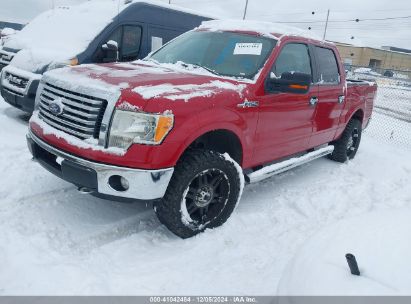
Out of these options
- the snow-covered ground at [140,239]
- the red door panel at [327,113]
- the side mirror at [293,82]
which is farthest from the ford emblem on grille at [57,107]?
the red door panel at [327,113]

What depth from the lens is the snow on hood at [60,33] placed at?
20.2 ft

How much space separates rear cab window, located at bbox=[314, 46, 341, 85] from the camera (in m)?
4.69

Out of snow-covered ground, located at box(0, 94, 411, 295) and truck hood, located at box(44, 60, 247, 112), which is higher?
truck hood, located at box(44, 60, 247, 112)

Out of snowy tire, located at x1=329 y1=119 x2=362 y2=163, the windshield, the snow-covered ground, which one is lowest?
the snow-covered ground

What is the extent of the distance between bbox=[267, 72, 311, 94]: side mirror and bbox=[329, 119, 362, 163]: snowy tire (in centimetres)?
267

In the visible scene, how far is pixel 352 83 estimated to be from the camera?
Answer: 5.65 metres

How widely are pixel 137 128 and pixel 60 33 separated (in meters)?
5.27

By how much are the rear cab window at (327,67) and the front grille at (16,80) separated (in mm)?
4370

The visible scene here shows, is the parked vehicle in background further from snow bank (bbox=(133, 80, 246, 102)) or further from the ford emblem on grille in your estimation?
snow bank (bbox=(133, 80, 246, 102))

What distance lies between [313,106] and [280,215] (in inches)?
56.0

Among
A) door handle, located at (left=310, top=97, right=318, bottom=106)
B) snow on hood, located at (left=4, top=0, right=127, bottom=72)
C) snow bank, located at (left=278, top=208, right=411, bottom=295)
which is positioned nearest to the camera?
snow bank, located at (left=278, top=208, right=411, bottom=295)

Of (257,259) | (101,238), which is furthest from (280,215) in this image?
(101,238)

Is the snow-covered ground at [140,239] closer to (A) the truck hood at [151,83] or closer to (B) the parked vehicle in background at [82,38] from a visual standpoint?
(A) the truck hood at [151,83]

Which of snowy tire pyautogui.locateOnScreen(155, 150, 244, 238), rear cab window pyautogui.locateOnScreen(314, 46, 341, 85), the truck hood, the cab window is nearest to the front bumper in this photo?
snowy tire pyautogui.locateOnScreen(155, 150, 244, 238)
